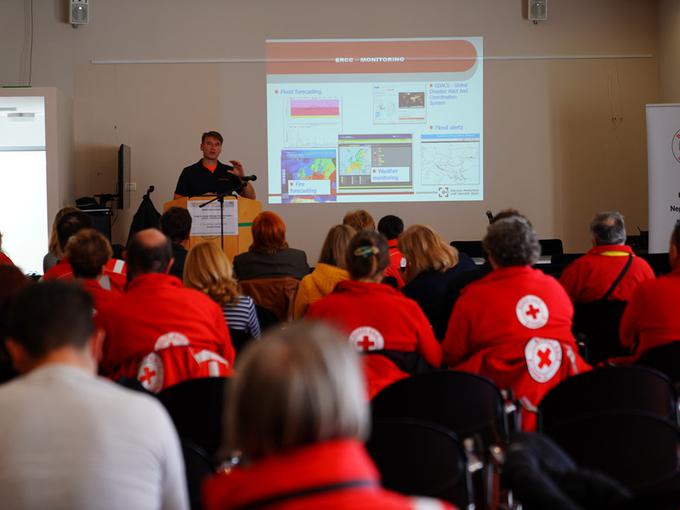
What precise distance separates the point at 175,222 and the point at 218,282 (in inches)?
57.5

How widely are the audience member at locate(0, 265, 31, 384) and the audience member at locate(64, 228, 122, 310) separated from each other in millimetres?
684

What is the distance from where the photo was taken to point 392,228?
594 centimetres

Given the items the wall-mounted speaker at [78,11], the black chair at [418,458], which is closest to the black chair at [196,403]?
the black chair at [418,458]

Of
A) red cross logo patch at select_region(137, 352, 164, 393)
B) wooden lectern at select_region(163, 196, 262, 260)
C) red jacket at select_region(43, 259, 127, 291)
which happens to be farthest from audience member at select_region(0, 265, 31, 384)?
wooden lectern at select_region(163, 196, 262, 260)

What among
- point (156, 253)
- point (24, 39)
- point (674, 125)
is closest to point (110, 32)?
point (24, 39)

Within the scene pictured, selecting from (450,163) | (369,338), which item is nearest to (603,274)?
(369,338)

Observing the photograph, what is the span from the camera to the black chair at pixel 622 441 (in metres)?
2.25

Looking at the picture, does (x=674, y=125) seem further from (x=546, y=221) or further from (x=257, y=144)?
(x=257, y=144)

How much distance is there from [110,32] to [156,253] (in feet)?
21.6

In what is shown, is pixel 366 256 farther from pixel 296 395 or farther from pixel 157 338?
pixel 296 395

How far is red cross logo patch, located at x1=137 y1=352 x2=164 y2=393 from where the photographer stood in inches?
122

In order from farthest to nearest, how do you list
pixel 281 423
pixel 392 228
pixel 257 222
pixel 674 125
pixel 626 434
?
pixel 674 125 → pixel 392 228 → pixel 257 222 → pixel 626 434 → pixel 281 423

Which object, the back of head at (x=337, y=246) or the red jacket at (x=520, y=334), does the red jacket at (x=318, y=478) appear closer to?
the red jacket at (x=520, y=334)

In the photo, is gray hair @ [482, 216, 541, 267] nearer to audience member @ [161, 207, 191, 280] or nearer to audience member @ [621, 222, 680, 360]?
audience member @ [621, 222, 680, 360]
